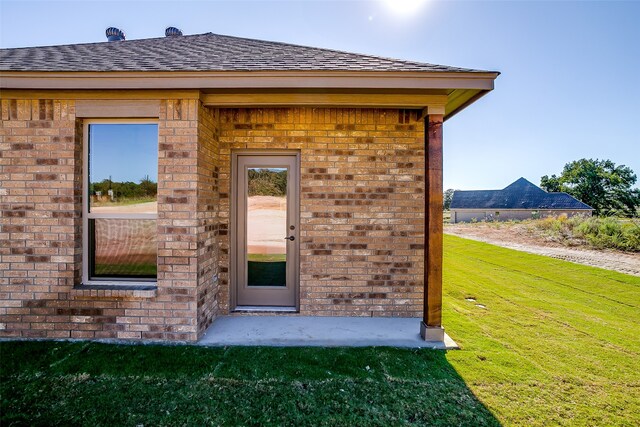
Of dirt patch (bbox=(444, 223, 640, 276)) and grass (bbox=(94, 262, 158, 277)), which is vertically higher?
grass (bbox=(94, 262, 158, 277))

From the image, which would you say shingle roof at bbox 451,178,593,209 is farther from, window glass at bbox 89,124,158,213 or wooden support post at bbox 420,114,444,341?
window glass at bbox 89,124,158,213

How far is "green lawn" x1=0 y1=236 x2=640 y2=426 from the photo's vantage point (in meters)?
2.45

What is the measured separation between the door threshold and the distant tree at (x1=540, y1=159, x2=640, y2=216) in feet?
188

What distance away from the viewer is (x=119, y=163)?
12.6 ft

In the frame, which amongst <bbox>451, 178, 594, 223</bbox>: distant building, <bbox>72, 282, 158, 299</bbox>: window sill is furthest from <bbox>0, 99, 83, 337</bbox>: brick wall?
<bbox>451, 178, 594, 223</bbox>: distant building

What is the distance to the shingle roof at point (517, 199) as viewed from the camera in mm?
→ 35472

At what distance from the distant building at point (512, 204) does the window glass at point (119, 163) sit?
114 feet

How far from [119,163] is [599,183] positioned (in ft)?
212

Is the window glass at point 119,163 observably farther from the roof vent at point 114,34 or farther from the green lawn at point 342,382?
the roof vent at point 114,34

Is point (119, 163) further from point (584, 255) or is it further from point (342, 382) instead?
point (584, 255)

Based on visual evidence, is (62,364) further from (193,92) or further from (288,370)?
(193,92)

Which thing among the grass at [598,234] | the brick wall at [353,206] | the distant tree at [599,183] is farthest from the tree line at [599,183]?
the brick wall at [353,206]

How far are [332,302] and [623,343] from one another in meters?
3.56

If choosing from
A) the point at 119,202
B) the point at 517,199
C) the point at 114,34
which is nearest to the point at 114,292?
the point at 119,202
